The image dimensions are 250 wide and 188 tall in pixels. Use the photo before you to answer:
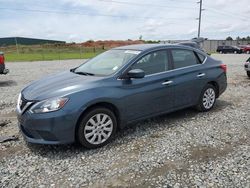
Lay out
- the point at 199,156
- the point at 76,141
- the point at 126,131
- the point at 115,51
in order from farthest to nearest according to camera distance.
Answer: the point at 115,51 < the point at 126,131 < the point at 76,141 < the point at 199,156

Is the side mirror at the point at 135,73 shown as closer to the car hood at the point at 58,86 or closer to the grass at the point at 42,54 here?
the car hood at the point at 58,86

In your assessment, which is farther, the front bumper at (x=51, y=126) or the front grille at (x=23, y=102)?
the front grille at (x=23, y=102)

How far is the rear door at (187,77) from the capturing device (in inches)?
214

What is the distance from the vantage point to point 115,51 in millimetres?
5531

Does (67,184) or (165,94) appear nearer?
(67,184)

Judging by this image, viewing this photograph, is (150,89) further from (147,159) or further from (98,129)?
(147,159)

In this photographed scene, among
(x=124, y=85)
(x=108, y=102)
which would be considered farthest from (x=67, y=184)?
(x=124, y=85)

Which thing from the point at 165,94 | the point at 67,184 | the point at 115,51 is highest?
the point at 115,51

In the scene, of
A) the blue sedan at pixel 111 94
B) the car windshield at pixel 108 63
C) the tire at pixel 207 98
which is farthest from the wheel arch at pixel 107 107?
the tire at pixel 207 98

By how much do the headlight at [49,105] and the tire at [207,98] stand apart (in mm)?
3251

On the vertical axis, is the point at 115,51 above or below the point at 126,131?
above

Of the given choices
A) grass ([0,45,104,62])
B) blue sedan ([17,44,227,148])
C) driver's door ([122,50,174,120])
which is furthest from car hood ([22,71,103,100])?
grass ([0,45,104,62])

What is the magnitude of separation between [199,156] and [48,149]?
89.8 inches

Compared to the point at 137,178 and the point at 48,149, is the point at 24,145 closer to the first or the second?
the point at 48,149
